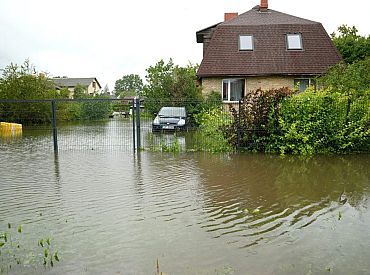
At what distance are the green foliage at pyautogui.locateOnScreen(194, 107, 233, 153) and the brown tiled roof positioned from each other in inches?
361

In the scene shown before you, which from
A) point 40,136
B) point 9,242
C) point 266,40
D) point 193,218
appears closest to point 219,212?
point 193,218

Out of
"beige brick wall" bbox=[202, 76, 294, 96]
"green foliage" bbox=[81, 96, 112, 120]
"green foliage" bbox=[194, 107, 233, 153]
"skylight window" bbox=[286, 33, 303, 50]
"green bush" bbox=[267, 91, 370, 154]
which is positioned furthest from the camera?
"skylight window" bbox=[286, 33, 303, 50]

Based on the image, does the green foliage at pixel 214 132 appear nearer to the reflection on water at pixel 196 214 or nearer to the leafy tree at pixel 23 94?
the reflection on water at pixel 196 214

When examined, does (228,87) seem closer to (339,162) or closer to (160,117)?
(160,117)

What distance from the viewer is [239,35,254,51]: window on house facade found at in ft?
72.7

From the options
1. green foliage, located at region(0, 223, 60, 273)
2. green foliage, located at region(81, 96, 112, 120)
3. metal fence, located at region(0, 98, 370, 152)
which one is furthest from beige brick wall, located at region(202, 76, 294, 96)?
green foliage, located at region(0, 223, 60, 273)

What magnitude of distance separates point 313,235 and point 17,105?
53.2 feet

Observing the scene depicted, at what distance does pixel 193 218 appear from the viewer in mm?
5566

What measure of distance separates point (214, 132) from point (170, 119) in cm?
311

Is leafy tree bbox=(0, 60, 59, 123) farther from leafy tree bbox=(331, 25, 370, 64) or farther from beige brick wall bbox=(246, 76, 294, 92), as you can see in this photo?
leafy tree bbox=(331, 25, 370, 64)

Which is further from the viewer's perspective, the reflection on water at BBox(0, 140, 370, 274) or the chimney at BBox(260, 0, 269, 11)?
the chimney at BBox(260, 0, 269, 11)

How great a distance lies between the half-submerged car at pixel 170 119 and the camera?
13930 mm

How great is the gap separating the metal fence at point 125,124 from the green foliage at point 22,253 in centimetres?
757

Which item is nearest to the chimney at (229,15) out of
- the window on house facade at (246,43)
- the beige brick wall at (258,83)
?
the window on house facade at (246,43)
